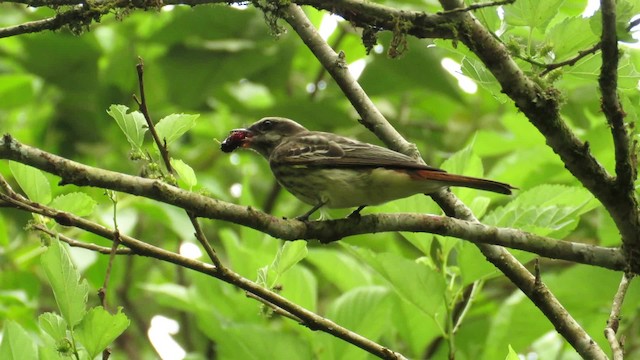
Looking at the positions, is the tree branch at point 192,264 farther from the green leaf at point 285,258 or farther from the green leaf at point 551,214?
the green leaf at point 551,214

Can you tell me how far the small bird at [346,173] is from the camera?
356 cm

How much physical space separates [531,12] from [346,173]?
1.60 metres

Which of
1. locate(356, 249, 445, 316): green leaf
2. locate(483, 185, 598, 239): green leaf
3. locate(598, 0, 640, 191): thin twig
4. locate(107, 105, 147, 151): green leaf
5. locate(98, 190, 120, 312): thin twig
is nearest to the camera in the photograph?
locate(598, 0, 640, 191): thin twig

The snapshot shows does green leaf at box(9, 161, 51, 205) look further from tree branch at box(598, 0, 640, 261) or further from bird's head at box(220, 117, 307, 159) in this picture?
bird's head at box(220, 117, 307, 159)

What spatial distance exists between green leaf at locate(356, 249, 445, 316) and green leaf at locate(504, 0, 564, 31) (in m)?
1.24

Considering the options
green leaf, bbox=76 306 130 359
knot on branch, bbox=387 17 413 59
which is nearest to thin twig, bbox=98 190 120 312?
green leaf, bbox=76 306 130 359

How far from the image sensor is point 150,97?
5.89 meters

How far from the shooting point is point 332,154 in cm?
421

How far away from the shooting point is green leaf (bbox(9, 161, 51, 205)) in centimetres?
289

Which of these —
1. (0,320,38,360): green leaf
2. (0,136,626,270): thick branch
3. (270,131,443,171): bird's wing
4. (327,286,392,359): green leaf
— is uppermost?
(270,131,443,171): bird's wing

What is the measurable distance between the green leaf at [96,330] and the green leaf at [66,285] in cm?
3

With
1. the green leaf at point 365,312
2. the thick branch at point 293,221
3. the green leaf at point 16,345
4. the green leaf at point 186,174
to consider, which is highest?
the green leaf at point 365,312

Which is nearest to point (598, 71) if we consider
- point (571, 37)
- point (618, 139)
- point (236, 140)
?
point (571, 37)

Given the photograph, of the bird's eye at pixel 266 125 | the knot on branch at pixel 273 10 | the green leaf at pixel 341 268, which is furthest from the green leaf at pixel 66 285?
the bird's eye at pixel 266 125
